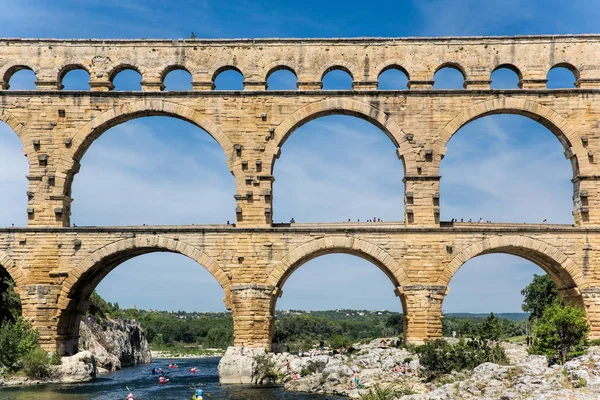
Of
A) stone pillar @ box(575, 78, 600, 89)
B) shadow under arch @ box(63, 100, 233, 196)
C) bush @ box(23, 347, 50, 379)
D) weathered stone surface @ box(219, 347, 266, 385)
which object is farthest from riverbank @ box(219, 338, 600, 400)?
stone pillar @ box(575, 78, 600, 89)

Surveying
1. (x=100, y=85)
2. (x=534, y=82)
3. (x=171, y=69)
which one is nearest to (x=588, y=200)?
(x=534, y=82)

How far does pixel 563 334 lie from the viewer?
18812 mm

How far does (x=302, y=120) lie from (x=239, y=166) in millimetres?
2841

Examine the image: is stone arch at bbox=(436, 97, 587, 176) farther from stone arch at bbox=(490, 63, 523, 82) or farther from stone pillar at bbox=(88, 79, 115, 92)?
stone pillar at bbox=(88, 79, 115, 92)

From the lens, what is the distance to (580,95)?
23.5m

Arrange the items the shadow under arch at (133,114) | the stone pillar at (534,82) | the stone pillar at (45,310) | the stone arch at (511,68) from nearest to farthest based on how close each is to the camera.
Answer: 1. the stone pillar at (45,310)
2. the shadow under arch at (133,114)
3. the stone pillar at (534,82)
4. the stone arch at (511,68)

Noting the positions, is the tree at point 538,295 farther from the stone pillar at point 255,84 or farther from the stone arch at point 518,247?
the stone pillar at point 255,84

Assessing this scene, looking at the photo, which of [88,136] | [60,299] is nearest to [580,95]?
[88,136]

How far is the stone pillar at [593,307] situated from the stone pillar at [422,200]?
5645 millimetres

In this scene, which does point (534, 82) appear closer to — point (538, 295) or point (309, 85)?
point (309, 85)

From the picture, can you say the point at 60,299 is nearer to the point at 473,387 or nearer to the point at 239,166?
the point at 239,166

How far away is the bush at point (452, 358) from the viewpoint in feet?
63.8

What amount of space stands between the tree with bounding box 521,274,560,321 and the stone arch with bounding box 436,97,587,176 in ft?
66.1

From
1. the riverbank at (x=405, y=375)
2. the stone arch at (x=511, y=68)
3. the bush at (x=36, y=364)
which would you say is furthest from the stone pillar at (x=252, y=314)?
the stone arch at (x=511, y=68)
